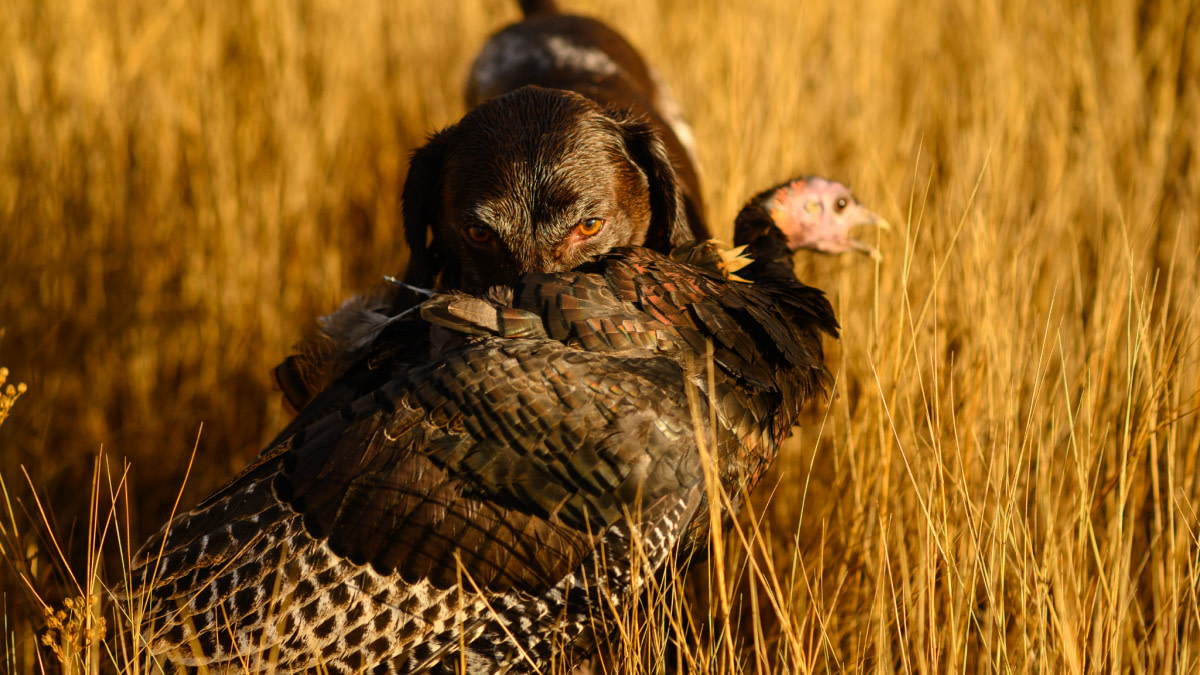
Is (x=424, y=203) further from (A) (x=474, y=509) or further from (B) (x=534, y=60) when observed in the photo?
(B) (x=534, y=60)

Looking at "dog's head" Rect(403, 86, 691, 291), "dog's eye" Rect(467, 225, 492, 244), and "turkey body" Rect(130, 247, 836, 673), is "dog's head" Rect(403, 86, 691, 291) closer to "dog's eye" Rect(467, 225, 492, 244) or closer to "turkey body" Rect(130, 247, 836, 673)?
"dog's eye" Rect(467, 225, 492, 244)

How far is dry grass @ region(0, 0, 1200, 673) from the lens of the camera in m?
2.62

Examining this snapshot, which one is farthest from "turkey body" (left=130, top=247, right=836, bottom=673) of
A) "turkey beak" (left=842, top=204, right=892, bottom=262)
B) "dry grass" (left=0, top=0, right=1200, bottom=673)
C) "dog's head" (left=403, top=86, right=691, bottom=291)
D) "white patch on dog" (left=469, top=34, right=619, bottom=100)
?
"white patch on dog" (left=469, top=34, right=619, bottom=100)

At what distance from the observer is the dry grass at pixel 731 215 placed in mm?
2623

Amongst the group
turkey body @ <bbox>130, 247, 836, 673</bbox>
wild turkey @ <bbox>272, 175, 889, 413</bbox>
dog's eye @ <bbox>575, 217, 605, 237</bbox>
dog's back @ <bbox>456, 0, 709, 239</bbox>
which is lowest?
turkey body @ <bbox>130, 247, 836, 673</bbox>

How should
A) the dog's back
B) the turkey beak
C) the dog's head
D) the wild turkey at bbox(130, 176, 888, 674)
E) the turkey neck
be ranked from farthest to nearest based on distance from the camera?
1. the dog's back
2. the turkey beak
3. the turkey neck
4. the dog's head
5. the wild turkey at bbox(130, 176, 888, 674)

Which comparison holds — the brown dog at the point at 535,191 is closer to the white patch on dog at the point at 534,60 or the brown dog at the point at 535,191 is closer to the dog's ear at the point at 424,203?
the dog's ear at the point at 424,203

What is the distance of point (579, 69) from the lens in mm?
3990

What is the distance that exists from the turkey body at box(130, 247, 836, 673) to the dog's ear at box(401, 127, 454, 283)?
76cm

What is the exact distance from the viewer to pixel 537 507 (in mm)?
2033

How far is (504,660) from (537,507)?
0.41 meters

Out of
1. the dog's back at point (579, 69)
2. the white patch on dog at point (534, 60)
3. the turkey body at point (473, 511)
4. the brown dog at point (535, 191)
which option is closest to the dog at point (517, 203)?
the brown dog at point (535, 191)

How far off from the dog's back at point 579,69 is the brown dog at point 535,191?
2.36ft

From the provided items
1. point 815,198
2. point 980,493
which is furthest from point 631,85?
point 980,493
